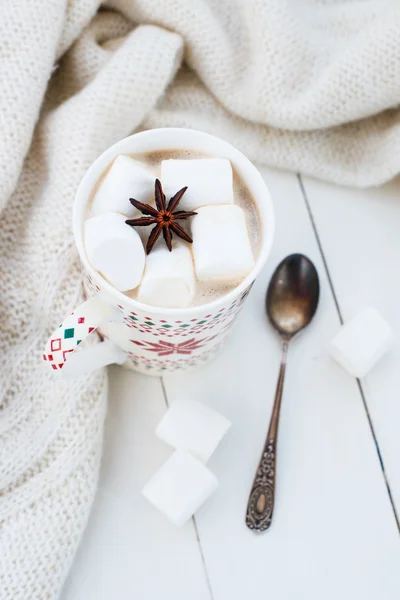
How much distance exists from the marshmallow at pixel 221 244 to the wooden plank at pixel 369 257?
0.99ft

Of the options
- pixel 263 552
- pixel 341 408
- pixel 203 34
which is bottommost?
pixel 263 552

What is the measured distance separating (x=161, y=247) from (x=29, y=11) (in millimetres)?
375

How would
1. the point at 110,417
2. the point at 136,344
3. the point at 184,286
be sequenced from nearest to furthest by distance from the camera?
the point at 184,286, the point at 136,344, the point at 110,417

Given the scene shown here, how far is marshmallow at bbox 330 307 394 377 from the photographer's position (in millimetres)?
879

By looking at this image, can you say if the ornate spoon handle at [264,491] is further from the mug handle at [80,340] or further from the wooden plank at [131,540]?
the mug handle at [80,340]

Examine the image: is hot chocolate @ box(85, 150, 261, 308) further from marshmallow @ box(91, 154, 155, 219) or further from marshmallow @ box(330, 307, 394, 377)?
marshmallow @ box(330, 307, 394, 377)

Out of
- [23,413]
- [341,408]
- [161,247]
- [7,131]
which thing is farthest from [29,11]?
[341,408]

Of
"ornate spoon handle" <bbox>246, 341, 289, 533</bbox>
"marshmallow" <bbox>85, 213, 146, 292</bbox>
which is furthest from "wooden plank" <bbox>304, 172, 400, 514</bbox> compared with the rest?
"marshmallow" <bbox>85, 213, 146, 292</bbox>

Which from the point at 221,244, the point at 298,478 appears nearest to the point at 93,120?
the point at 221,244

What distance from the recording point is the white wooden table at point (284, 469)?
0.83 m

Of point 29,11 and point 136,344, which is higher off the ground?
point 29,11

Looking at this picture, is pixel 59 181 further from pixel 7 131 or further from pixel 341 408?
pixel 341 408

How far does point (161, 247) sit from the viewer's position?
0.69 m

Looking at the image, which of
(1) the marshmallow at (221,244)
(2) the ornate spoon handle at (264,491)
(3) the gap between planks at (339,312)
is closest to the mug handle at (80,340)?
(1) the marshmallow at (221,244)
